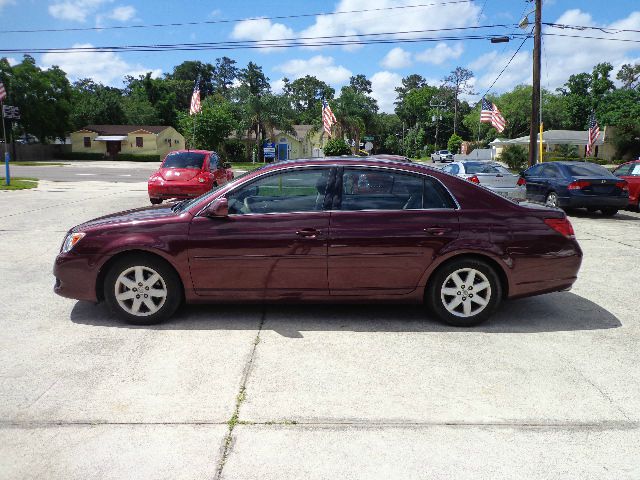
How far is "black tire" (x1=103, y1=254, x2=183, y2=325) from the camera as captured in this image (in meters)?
5.02

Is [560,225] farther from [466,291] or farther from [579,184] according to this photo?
[579,184]

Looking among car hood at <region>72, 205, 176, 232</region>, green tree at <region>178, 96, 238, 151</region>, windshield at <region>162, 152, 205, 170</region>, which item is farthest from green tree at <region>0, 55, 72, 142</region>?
Result: car hood at <region>72, 205, 176, 232</region>

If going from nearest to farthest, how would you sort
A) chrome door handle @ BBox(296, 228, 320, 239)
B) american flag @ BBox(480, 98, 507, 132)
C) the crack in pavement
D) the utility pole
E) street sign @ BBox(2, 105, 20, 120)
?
1. the crack in pavement
2. chrome door handle @ BBox(296, 228, 320, 239)
3. the utility pole
4. street sign @ BBox(2, 105, 20, 120)
5. american flag @ BBox(480, 98, 507, 132)

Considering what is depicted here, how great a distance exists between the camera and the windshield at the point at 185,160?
48.7ft

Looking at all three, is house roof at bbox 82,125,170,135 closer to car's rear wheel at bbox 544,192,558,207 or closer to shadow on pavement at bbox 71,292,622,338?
car's rear wheel at bbox 544,192,558,207

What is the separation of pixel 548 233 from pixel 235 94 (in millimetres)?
59587

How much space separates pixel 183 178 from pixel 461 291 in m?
10.7

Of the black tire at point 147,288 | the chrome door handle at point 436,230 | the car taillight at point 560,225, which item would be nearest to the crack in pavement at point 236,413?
the black tire at point 147,288

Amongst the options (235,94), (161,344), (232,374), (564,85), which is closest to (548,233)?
(232,374)

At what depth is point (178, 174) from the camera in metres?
14.5

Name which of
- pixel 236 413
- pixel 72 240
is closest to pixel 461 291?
pixel 236 413

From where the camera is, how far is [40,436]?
3.21 metres

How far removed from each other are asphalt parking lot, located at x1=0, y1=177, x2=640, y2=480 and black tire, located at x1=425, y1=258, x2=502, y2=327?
0.42ft

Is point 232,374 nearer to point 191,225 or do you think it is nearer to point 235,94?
point 191,225
